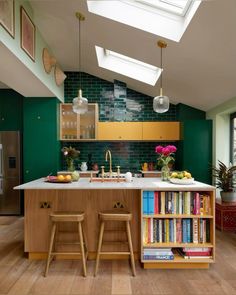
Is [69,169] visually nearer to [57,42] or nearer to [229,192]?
[57,42]

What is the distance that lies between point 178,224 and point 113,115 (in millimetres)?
3610

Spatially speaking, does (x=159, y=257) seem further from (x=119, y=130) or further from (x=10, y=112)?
(x=10, y=112)

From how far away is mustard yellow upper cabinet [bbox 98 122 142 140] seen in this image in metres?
5.92

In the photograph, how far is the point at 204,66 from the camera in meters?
3.91

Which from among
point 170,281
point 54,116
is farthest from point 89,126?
point 170,281

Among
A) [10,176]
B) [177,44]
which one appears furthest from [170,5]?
[10,176]

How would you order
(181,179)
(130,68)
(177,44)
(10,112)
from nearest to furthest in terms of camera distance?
(181,179)
(177,44)
(130,68)
(10,112)

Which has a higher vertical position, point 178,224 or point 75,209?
point 75,209

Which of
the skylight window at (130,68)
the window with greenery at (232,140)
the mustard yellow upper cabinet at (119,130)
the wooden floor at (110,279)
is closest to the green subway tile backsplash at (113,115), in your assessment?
the mustard yellow upper cabinet at (119,130)

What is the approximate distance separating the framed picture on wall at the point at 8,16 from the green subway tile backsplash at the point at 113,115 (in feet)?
10.9

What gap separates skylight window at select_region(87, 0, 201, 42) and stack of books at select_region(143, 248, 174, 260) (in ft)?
8.38

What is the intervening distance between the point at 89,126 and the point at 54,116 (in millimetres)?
903

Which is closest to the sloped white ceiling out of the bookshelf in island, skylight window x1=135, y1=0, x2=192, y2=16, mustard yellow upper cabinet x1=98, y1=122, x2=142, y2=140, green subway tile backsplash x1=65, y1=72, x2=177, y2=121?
skylight window x1=135, y1=0, x2=192, y2=16

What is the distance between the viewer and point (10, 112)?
592 centimetres
